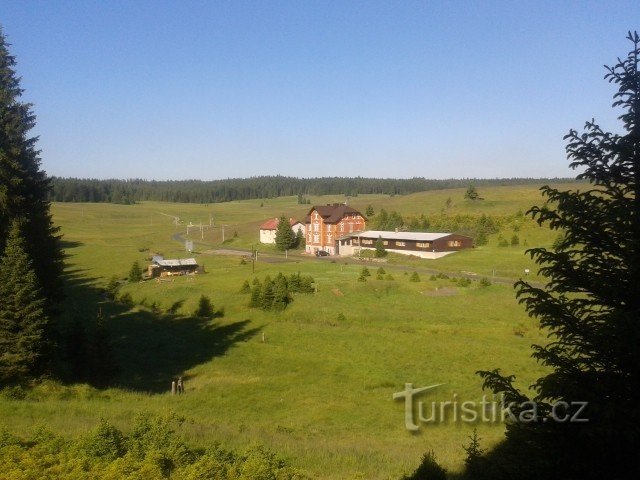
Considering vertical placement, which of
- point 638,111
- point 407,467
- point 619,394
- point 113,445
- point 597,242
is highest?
point 638,111

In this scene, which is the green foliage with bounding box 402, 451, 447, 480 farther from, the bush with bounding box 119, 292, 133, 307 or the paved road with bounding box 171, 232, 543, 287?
the paved road with bounding box 171, 232, 543, 287

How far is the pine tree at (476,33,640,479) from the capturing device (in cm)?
714

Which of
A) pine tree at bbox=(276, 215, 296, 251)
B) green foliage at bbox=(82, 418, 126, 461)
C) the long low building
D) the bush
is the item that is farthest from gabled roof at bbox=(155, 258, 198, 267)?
green foliage at bbox=(82, 418, 126, 461)

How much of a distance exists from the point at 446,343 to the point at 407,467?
74.2ft

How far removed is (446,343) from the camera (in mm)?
32812

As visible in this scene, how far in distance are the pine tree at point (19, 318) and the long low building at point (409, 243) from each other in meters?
62.9

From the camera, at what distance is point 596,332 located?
24.8 feet

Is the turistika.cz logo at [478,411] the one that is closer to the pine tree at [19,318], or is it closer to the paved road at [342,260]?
the pine tree at [19,318]

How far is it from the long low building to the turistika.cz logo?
53147mm

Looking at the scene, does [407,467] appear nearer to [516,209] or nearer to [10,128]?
[10,128]

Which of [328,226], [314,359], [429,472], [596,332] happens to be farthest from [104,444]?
[328,226]

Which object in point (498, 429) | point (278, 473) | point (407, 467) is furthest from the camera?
point (498, 429)

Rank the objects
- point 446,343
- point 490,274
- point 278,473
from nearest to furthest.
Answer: point 278,473
point 446,343
point 490,274

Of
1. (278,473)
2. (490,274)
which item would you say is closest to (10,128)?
(278,473)
